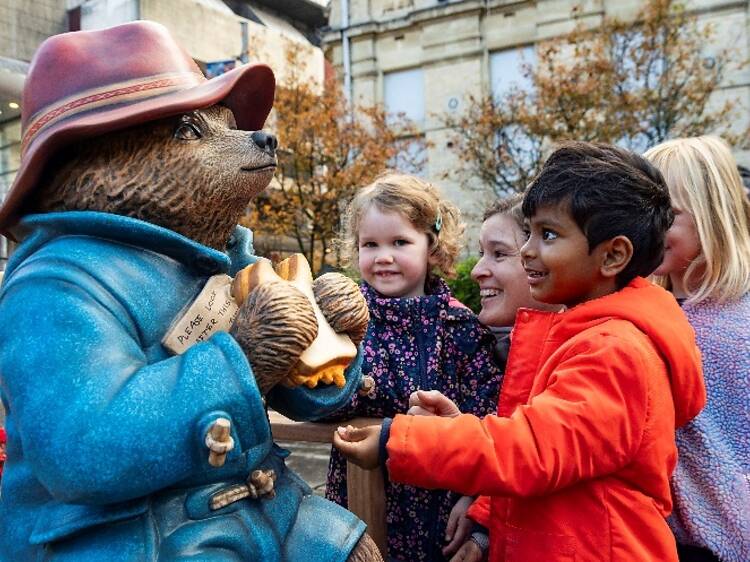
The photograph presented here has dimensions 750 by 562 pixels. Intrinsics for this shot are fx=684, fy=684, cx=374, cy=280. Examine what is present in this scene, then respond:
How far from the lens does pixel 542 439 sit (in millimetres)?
1280

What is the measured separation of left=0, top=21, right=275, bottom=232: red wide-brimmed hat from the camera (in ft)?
3.88

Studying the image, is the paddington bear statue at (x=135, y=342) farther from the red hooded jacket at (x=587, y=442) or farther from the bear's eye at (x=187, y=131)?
the red hooded jacket at (x=587, y=442)

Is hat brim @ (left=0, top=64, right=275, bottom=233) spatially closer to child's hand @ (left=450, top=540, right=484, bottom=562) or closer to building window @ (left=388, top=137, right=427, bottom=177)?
child's hand @ (left=450, top=540, right=484, bottom=562)

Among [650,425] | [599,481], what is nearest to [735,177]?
[650,425]

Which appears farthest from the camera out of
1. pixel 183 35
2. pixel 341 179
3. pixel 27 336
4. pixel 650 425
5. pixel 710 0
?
pixel 710 0

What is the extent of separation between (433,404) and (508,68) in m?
15.4

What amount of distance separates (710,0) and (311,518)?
51.2ft

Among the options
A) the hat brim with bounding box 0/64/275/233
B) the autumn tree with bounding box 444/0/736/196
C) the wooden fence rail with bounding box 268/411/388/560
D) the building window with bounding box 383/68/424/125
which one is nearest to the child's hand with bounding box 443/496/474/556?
the wooden fence rail with bounding box 268/411/388/560

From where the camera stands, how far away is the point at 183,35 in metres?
9.93

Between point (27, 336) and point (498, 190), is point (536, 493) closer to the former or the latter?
point (27, 336)

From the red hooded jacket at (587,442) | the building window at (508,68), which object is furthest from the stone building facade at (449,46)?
the red hooded jacket at (587,442)

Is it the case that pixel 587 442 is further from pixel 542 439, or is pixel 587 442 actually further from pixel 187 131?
pixel 187 131

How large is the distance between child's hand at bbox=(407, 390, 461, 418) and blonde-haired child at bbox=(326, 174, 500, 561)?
0.32 metres

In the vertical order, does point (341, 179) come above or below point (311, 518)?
above
